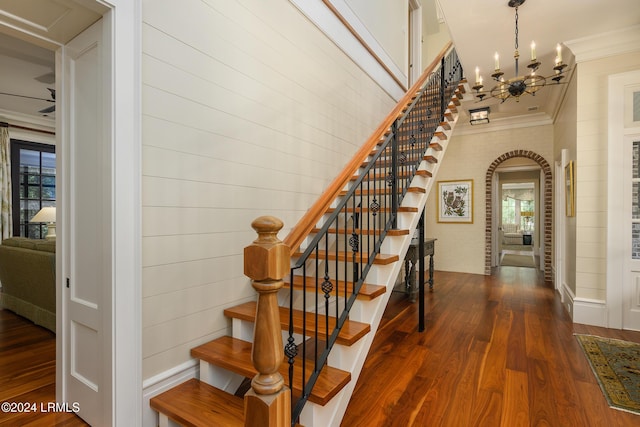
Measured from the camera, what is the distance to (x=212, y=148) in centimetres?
215

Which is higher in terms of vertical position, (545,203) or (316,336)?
(545,203)

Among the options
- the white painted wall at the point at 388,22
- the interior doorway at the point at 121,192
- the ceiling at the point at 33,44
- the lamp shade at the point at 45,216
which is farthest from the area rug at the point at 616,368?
the lamp shade at the point at 45,216

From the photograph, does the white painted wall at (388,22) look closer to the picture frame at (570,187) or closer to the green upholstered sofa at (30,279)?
the picture frame at (570,187)

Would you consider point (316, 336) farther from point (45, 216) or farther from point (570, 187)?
point (45, 216)

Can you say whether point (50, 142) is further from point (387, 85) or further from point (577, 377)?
point (577, 377)

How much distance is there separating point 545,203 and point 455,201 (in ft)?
5.19

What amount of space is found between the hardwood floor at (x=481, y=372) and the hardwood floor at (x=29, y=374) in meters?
1.79

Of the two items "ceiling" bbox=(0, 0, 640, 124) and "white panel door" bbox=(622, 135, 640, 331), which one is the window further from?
"white panel door" bbox=(622, 135, 640, 331)

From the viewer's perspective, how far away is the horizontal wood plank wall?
5.99 feet

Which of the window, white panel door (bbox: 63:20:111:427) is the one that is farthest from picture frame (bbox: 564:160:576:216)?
the window

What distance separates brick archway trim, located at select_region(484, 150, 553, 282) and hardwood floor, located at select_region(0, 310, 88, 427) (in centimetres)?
664

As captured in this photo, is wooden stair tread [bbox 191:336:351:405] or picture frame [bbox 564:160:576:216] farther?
picture frame [bbox 564:160:576:216]

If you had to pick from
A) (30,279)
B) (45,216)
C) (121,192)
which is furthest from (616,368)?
(45,216)

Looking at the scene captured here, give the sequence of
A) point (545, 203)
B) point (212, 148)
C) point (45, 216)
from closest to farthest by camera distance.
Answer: point (212, 148) < point (45, 216) < point (545, 203)
